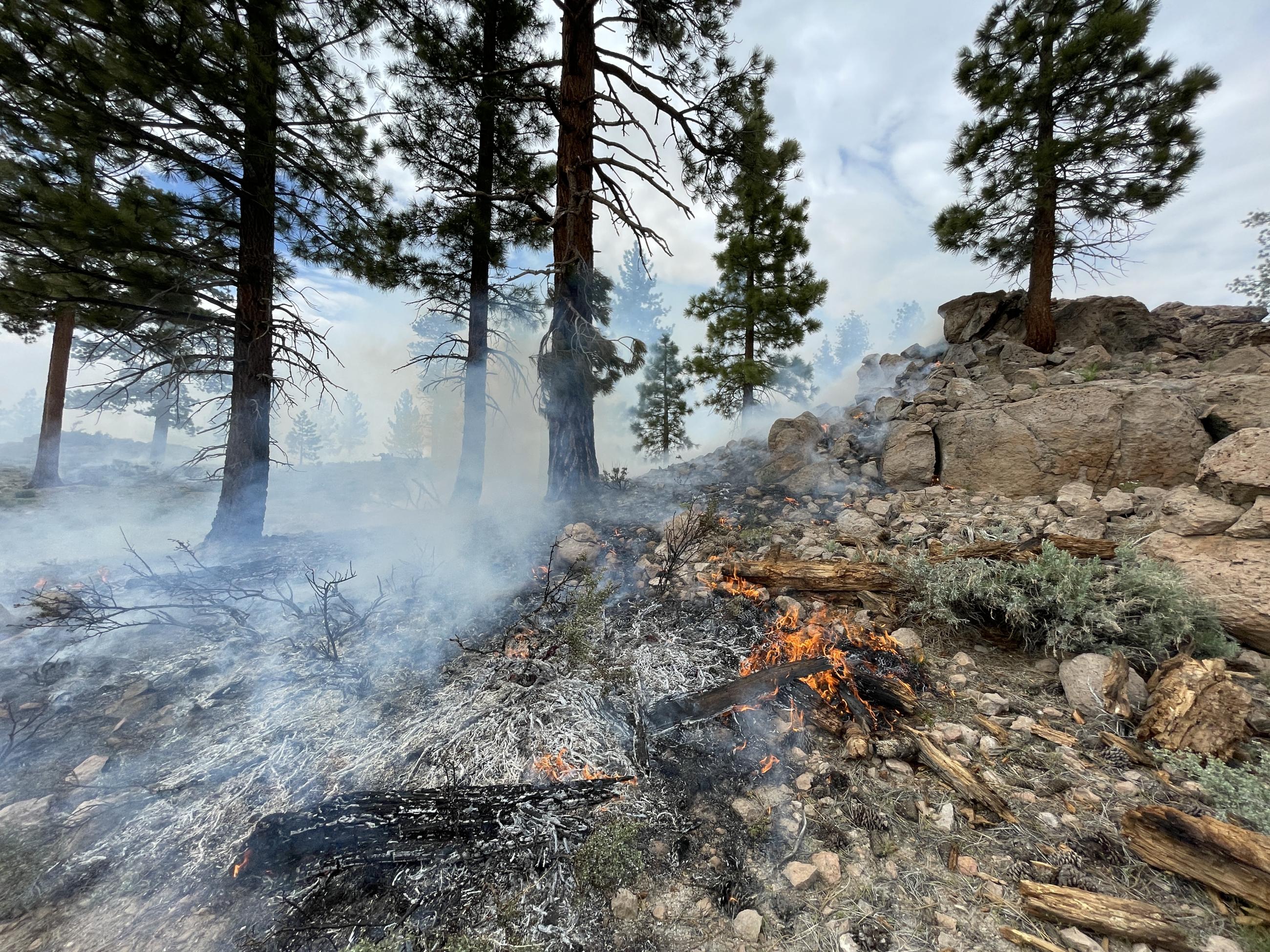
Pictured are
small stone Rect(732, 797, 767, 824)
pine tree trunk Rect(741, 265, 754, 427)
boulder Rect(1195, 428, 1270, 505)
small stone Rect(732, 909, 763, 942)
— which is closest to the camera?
small stone Rect(732, 909, 763, 942)

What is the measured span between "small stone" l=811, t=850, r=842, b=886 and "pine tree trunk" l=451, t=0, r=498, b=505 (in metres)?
7.62

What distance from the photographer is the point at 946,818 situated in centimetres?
187

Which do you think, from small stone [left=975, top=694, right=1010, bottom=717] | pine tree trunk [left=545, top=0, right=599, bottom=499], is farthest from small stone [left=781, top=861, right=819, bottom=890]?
pine tree trunk [left=545, top=0, right=599, bottom=499]

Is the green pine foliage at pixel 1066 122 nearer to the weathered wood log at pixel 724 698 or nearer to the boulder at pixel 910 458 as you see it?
the boulder at pixel 910 458

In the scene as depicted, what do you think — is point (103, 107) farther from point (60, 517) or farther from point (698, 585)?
point (60, 517)

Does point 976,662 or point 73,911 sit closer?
point 73,911

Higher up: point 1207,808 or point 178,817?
point 1207,808

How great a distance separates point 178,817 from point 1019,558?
5460 mm

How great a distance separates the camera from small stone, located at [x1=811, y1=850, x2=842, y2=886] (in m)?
1.69

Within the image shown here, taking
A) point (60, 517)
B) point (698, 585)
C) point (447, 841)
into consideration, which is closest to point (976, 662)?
point (698, 585)

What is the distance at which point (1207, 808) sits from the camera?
5.87ft

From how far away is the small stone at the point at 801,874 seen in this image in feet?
5.50

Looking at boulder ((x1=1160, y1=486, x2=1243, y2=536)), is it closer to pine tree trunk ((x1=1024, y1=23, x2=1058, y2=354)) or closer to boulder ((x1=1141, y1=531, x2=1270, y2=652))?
boulder ((x1=1141, y1=531, x2=1270, y2=652))

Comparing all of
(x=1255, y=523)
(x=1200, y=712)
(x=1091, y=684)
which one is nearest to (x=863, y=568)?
(x=1091, y=684)
